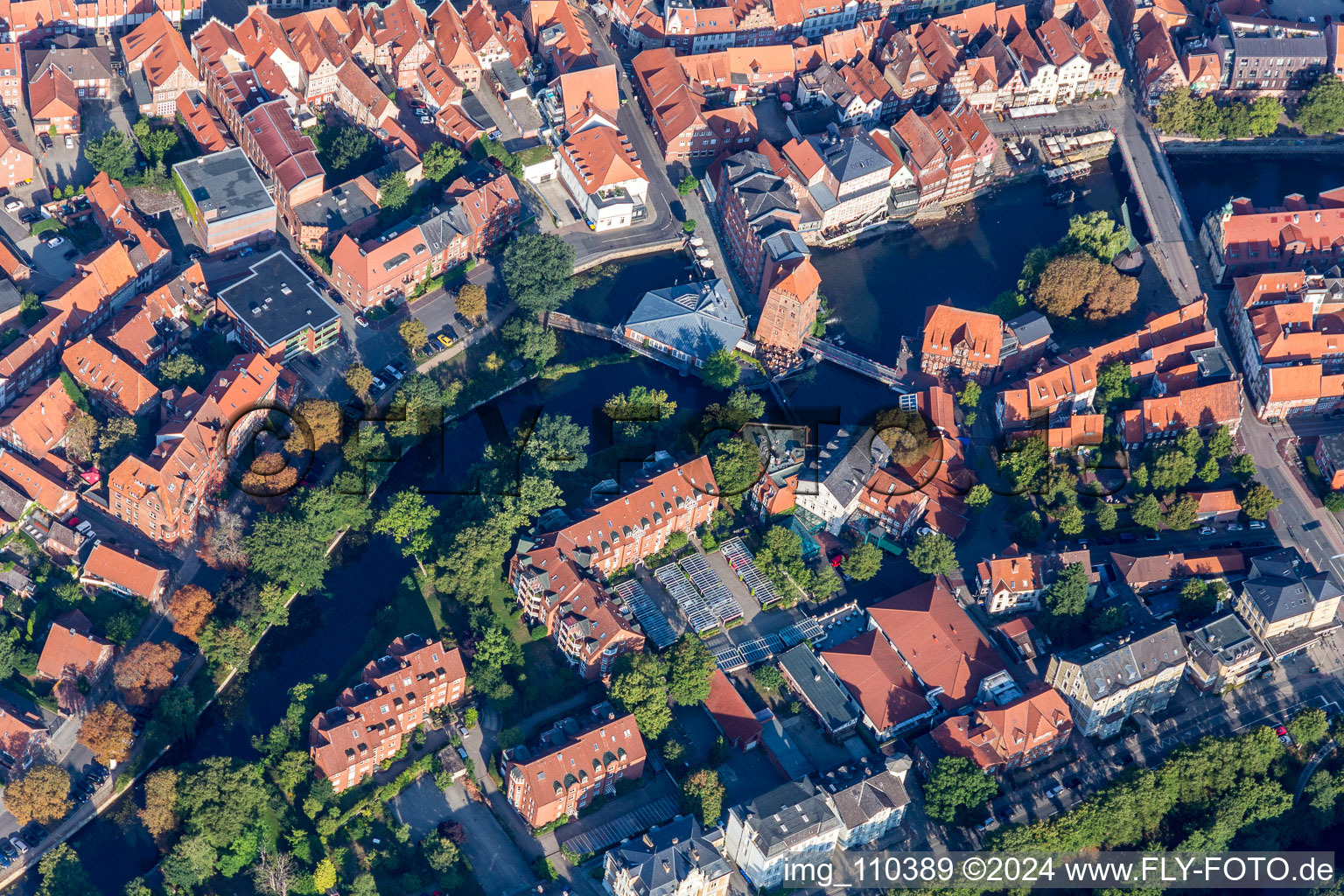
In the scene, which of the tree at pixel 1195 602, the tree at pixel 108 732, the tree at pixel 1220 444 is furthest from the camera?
the tree at pixel 1220 444

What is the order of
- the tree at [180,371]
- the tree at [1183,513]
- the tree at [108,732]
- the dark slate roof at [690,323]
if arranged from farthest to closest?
the dark slate roof at [690,323]
the tree at [180,371]
the tree at [1183,513]
the tree at [108,732]

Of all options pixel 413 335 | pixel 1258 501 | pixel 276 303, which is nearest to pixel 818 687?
pixel 1258 501

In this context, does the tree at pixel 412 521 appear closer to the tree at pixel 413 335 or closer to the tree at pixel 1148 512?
the tree at pixel 413 335

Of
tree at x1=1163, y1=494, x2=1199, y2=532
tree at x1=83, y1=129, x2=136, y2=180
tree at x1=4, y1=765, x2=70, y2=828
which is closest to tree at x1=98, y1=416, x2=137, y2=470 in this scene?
tree at x1=4, y1=765, x2=70, y2=828

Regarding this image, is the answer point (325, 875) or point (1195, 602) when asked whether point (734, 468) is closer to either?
point (1195, 602)

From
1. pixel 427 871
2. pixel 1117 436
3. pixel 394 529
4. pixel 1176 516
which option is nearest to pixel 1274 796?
pixel 1176 516

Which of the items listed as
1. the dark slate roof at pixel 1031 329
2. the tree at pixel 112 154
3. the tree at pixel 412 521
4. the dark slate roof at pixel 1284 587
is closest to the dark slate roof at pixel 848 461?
the dark slate roof at pixel 1031 329

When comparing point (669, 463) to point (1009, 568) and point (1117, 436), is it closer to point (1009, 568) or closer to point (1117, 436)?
point (1009, 568)
